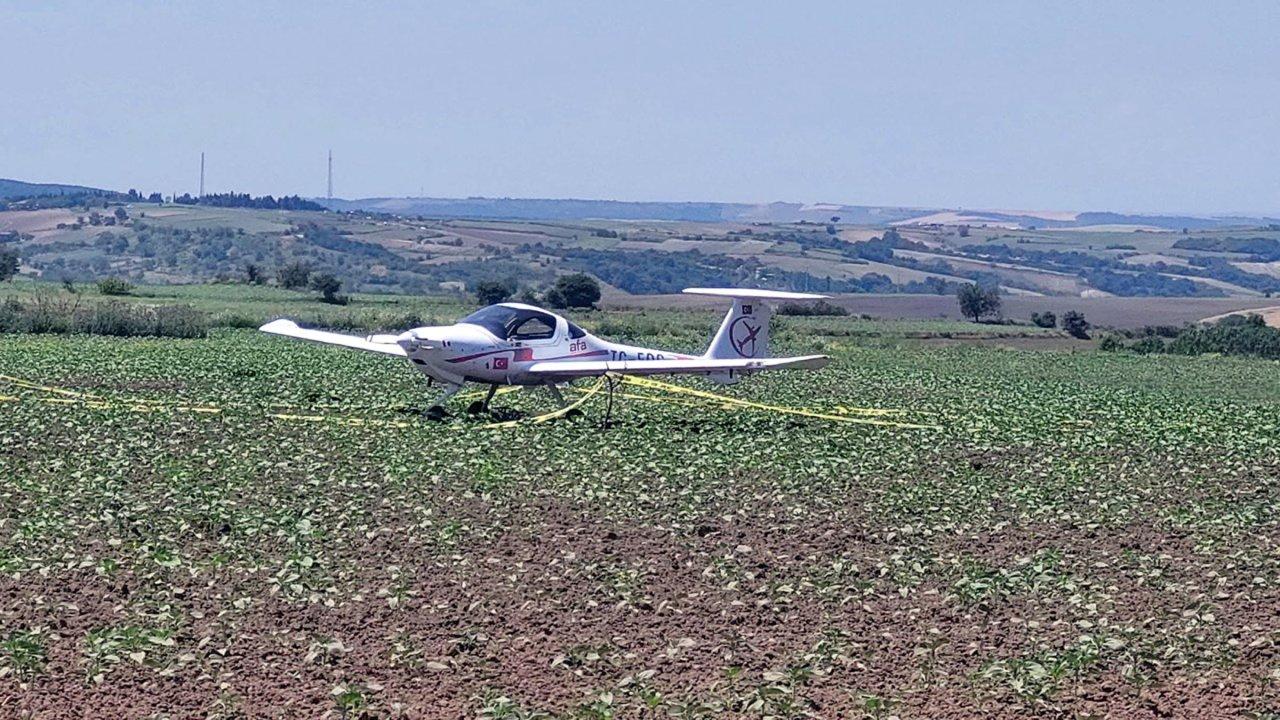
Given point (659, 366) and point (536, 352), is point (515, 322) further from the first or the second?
point (659, 366)

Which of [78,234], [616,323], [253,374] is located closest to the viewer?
[253,374]

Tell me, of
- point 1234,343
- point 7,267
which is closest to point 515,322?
point 1234,343

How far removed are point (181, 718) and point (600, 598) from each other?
13.0ft

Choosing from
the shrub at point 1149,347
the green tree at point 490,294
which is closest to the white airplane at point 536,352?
the shrub at point 1149,347

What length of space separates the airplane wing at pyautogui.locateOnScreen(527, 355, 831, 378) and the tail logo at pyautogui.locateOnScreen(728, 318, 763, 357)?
88cm

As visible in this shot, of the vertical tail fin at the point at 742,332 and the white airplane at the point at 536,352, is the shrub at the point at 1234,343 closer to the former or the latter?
the vertical tail fin at the point at 742,332

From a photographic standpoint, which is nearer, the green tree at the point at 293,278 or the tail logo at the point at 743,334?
the tail logo at the point at 743,334

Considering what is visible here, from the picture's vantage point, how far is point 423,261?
15875cm

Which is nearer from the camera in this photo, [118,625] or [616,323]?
[118,625]

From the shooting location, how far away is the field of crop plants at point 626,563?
36.8ft

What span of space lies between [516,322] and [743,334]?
3.82m

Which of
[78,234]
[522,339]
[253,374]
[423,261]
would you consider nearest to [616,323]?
[253,374]

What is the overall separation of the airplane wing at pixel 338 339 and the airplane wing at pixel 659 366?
2.21 meters

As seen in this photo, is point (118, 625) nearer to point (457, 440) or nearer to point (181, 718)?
point (181, 718)
